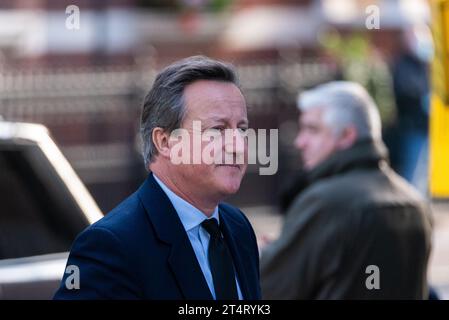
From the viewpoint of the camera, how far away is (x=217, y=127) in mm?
2371

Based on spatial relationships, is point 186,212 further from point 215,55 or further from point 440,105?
point 215,55

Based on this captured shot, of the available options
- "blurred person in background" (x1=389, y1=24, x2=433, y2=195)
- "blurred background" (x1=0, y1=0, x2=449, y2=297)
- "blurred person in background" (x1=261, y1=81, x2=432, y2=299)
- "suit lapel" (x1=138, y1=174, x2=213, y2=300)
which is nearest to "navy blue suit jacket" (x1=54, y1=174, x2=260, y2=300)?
"suit lapel" (x1=138, y1=174, x2=213, y2=300)

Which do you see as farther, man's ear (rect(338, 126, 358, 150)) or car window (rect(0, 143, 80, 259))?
man's ear (rect(338, 126, 358, 150))

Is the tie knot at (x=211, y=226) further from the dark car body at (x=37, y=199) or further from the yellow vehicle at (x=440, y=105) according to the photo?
the yellow vehicle at (x=440, y=105)

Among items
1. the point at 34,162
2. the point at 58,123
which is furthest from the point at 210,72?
the point at 58,123

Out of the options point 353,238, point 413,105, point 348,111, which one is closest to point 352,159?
point 348,111

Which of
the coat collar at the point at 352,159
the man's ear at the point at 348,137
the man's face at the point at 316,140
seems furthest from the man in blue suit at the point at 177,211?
the man's face at the point at 316,140

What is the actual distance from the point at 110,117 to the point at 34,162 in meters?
9.78

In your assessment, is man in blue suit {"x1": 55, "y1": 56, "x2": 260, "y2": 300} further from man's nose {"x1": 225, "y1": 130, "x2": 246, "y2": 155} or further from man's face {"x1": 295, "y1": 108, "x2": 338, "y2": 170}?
man's face {"x1": 295, "y1": 108, "x2": 338, "y2": 170}

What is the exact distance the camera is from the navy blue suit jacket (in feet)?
7.41

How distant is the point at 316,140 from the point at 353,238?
0.84m

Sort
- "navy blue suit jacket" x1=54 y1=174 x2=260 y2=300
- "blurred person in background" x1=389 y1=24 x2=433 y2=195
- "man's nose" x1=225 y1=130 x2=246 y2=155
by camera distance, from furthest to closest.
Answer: "blurred person in background" x1=389 y1=24 x2=433 y2=195 → "man's nose" x1=225 y1=130 x2=246 y2=155 → "navy blue suit jacket" x1=54 y1=174 x2=260 y2=300
